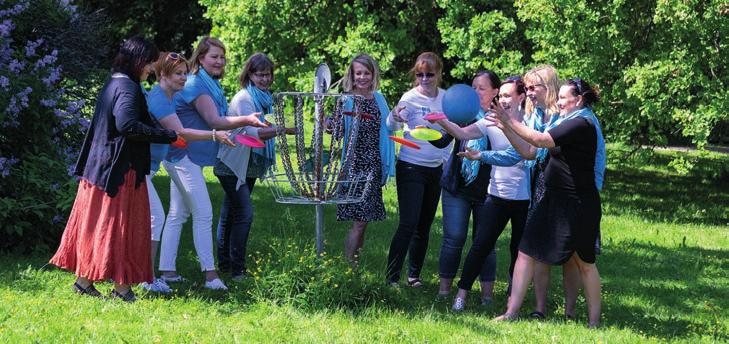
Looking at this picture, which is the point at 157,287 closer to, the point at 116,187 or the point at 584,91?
the point at 116,187

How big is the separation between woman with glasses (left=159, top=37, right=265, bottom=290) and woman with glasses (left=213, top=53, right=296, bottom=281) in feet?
0.47

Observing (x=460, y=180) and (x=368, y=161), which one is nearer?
(x=460, y=180)

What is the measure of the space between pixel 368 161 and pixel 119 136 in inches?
74.8

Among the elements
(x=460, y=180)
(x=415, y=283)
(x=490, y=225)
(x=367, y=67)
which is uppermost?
(x=367, y=67)

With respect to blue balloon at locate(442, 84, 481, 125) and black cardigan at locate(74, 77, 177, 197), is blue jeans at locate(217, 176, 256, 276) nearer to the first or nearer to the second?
black cardigan at locate(74, 77, 177, 197)

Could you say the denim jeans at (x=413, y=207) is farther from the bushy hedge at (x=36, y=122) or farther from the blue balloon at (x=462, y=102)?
the bushy hedge at (x=36, y=122)

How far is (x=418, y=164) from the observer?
6.77 meters

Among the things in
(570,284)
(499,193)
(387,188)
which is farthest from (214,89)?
(387,188)

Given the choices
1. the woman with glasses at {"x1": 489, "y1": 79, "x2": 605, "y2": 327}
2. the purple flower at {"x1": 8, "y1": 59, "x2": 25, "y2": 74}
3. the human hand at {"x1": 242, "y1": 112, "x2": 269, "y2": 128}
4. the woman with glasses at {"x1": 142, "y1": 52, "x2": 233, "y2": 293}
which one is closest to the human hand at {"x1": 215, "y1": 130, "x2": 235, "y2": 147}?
the woman with glasses at {"x1": 142, "y1": 52, "x2": 233, "y2": 293}

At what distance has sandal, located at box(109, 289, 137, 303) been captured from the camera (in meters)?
5.96

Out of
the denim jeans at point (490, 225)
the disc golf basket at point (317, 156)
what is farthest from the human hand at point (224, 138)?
the denim jeans at point (490, 225)

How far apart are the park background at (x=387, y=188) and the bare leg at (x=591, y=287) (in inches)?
4.0

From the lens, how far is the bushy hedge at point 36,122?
7.52 m

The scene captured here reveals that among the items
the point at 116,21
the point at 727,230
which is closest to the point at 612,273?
the point at 727,230
